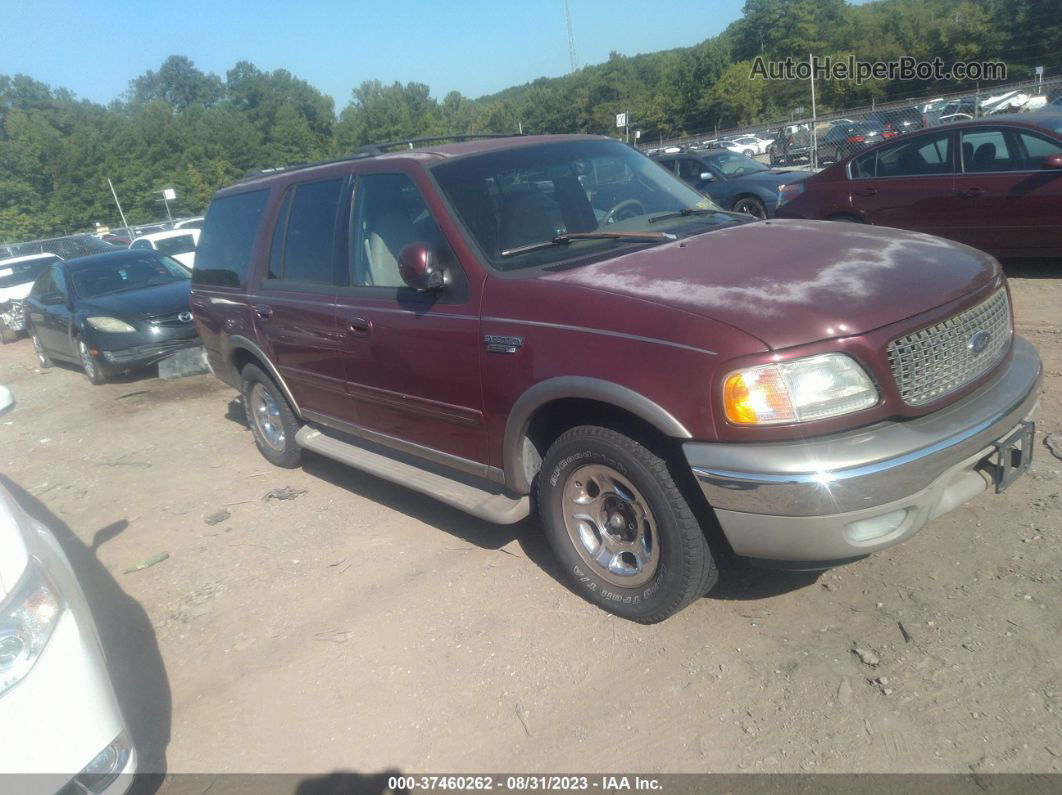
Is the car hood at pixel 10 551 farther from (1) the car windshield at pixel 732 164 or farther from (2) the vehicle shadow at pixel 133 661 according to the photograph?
(1) the car windshield at pixel 732 164

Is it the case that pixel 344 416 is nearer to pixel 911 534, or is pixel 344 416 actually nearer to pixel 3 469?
pixel 911 534

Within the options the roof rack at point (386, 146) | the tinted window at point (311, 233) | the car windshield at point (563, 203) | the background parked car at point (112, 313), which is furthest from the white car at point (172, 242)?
the car windshield at point (563, 203)

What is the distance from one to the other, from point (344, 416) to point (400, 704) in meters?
2.01

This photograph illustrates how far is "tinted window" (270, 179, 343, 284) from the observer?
14.9ft

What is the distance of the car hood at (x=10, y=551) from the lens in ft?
8.20

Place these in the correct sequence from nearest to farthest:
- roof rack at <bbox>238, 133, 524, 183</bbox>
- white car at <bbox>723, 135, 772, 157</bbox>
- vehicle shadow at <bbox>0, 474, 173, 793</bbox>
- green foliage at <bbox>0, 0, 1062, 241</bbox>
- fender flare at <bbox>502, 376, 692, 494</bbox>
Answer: fender flare at <bbox>502, 376, 692, 494</bbox>
vehicle shadow at <bbox>0, 474, 173, 793</bbox>
roof rack at <bbox>238, 133, 524, 183</bbox>
white car at <bbox>723, 135, 772, 157</bbox>
green foliage at <bbox>0, 0, 1062, 241</bbox>

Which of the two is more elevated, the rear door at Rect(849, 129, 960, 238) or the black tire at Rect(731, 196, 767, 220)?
the rear door at Rect(849, 129, 960, 238)

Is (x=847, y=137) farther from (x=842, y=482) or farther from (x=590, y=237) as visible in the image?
(x=842, y=482)

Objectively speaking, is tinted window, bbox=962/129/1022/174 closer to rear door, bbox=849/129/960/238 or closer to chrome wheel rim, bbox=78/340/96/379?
rear door, bbox=849/129/960/238

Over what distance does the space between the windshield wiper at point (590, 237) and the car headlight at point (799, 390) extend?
1225mm

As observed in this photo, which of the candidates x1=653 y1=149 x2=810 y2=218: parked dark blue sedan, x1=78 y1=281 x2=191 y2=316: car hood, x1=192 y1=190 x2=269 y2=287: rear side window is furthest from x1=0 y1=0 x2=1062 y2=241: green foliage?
x1=192 y1=190 x2=269 y2=287: rear side window

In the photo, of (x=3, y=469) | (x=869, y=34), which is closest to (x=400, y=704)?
(x=3, y=469)

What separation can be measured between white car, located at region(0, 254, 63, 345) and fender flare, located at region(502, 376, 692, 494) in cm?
1333

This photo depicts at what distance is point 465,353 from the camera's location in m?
3.62
